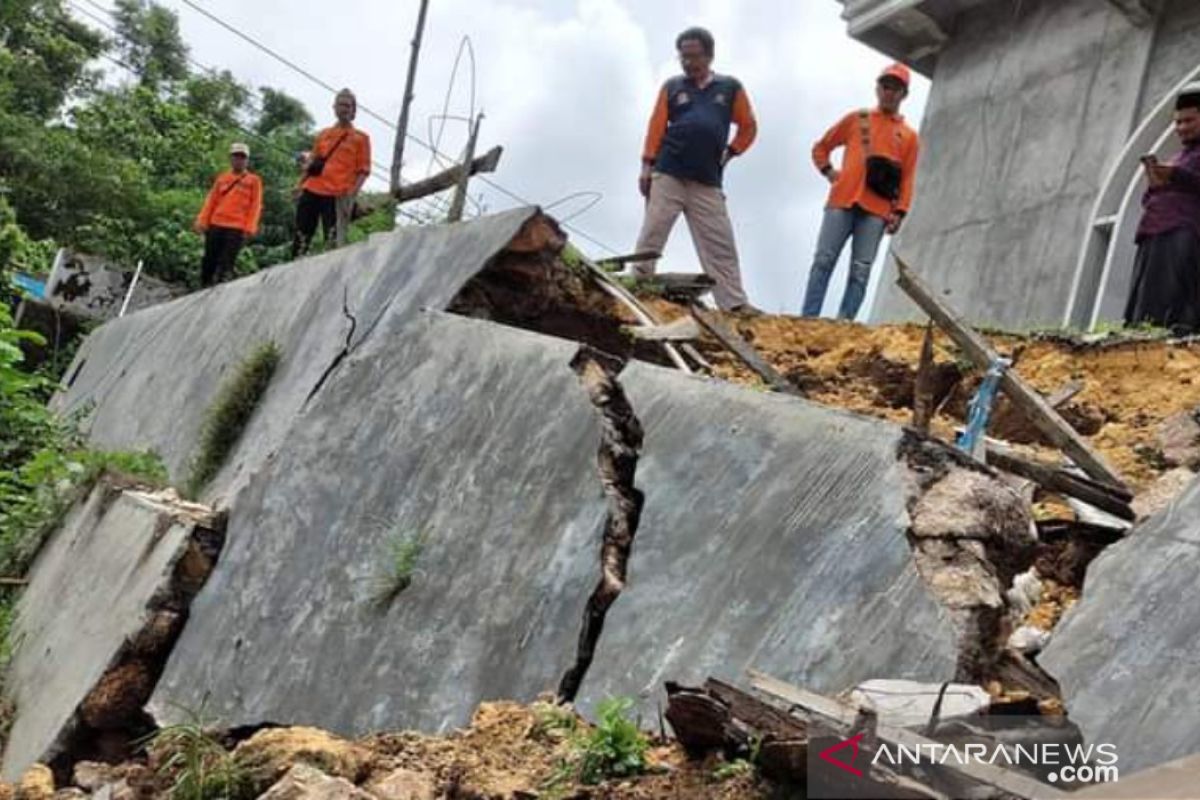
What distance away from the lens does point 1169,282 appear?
6.02m

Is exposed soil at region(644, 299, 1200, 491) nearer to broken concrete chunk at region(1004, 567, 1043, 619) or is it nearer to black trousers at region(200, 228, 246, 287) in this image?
broken concrete chunk at region(1004, 567, 1043, 619)

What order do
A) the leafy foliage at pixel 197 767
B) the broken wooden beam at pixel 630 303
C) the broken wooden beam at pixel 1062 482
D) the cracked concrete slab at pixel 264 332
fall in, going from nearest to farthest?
1. the leafy foliage at pixel 197 767
2. the broken wooden beam at pixel 1062 482
3. the broken wooden beam at pixel 630 303
4. the cracked concrete slab at pixel 264 332

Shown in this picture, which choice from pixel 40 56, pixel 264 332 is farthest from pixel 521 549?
pixel 40 56

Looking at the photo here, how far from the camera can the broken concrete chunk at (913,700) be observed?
8.06 feet

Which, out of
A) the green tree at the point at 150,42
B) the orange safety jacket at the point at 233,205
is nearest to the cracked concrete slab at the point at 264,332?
the orange safety jacket at the point at 233,205

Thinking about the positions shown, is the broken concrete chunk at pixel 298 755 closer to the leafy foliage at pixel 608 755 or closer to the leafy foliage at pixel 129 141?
the leafy foliage at pixel 608 755

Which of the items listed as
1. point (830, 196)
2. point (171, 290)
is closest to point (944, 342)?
point (830, 196)

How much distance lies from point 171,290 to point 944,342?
26.1 feet

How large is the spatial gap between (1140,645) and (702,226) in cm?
450

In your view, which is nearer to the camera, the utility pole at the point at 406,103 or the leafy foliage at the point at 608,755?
the leafy foliage at the point at 608,755

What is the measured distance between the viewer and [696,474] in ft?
11.7

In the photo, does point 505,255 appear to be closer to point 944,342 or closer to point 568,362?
point 568,362

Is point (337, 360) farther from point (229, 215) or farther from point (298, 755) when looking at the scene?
point (229, 215)

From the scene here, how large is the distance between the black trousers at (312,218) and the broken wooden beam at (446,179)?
5.62ft
